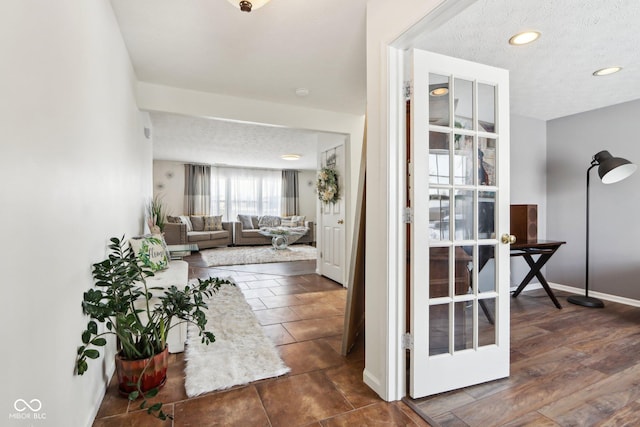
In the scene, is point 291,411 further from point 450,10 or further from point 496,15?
point 496,15

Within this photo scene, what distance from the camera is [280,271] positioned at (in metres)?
5.45

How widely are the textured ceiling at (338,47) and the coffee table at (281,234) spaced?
447 cm

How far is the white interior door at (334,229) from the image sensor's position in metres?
4.48

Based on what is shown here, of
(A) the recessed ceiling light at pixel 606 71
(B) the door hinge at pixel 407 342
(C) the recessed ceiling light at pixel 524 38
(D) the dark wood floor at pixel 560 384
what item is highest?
(A) the recessed ceiling light at pixel 606 71

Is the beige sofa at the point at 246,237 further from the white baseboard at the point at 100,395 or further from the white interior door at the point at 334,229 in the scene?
the white baseboard at the point at 100,395

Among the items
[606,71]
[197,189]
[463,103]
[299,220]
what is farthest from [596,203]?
[197,189]

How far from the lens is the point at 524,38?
2.24m

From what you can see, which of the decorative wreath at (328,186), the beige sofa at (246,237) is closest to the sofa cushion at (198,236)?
the beige sofa at (246,237)

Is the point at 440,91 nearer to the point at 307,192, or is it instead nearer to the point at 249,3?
the point at 249,3

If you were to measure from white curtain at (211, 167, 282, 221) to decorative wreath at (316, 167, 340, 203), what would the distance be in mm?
5550

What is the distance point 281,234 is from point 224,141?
2.75 m

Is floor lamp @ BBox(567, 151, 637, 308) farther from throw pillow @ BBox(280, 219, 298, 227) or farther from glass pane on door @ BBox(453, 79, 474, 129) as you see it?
throw pillow @ BBox(280, 219, 298, 227)

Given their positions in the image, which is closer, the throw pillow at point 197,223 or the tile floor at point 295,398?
the tile floor at point 295,398

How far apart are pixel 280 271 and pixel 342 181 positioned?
2.06 meters
